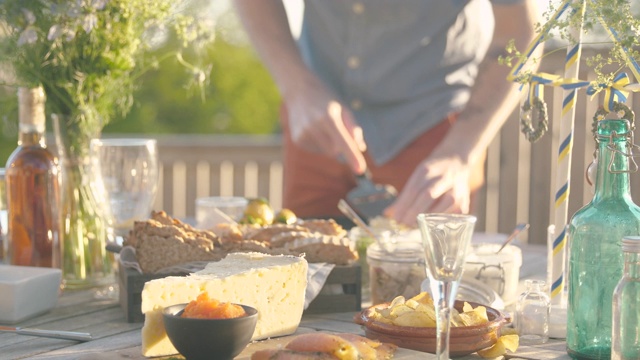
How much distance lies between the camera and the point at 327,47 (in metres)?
3.10

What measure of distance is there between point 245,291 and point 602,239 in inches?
23.8

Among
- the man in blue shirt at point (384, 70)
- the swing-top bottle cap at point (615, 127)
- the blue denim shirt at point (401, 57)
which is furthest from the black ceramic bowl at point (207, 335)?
the blue denim shirt at point (401, 57)

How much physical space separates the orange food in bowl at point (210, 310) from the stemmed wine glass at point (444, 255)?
34 centimetres

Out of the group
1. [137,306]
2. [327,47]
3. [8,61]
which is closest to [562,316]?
[137,306]

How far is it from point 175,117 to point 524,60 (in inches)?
371

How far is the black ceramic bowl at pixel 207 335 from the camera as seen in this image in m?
1.37

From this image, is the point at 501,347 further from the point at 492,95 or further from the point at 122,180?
the point at 492,95

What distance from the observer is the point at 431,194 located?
2.23 m

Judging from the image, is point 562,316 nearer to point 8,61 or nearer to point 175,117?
point 8,61

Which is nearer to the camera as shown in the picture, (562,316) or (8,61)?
(562,316)

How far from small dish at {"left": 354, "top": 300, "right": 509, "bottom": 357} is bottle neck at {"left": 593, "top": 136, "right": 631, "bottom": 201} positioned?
28 cm

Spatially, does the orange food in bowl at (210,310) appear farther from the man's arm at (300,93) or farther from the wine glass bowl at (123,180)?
the man's arm at (300,93)

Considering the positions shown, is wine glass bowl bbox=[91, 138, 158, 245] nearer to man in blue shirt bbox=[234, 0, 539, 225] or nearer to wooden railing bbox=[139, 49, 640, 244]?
man in blue shirt bbox=[234, 0, 539, 225]

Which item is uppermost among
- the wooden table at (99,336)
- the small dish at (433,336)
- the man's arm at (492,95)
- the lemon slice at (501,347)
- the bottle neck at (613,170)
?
the man's arm at (492,95)
